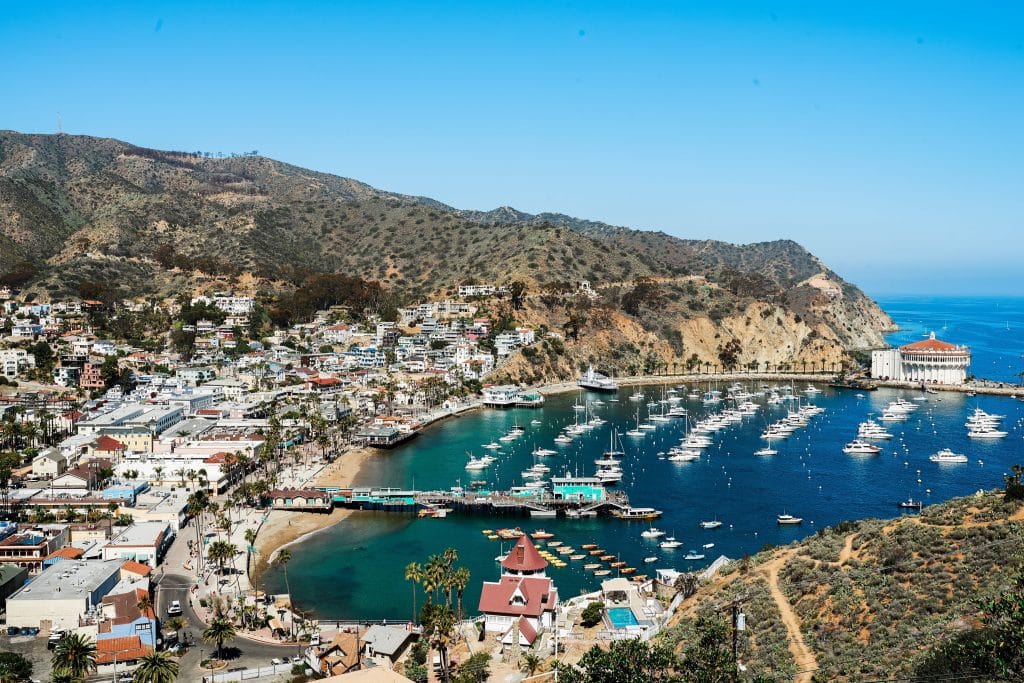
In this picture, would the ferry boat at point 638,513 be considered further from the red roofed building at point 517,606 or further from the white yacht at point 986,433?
the white yacht at point 986,433

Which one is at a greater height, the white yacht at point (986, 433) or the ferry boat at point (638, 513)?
the white yacht at point (986, 433)

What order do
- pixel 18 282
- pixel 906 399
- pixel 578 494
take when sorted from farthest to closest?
pixel 18 282 → pixel 906 399 → pixel 578 494

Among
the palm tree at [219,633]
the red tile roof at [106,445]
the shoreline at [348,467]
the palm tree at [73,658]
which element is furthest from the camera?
the red tile roof at [106,445]

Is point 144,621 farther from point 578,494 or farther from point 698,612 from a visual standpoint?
point 578,494

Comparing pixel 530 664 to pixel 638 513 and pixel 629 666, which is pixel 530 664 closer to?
pixel 629 666

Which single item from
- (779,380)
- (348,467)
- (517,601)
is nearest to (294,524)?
(348,467)

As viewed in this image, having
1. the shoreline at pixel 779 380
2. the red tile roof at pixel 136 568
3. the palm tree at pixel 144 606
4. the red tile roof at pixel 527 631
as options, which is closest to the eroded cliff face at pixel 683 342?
the shoreline at pixel 779 380

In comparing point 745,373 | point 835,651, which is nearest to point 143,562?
point 835,651
